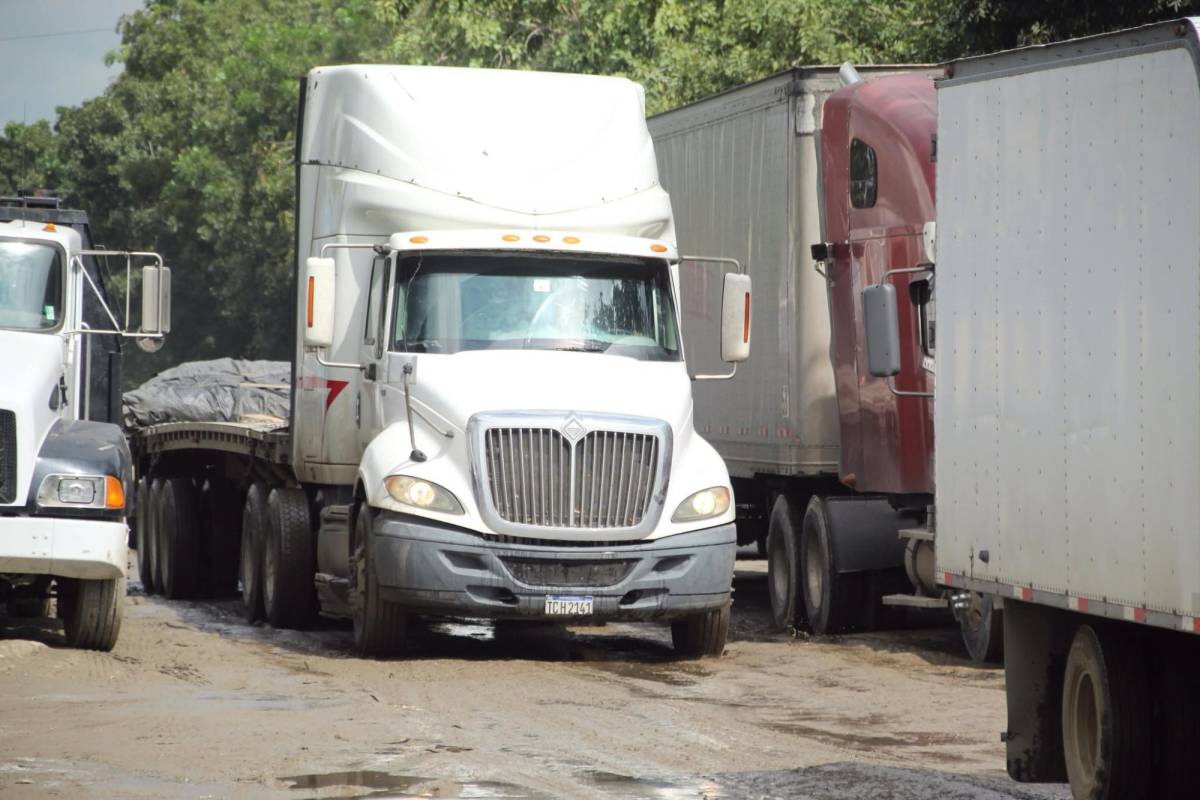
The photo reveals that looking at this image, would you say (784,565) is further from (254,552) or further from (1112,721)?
(1112,721)

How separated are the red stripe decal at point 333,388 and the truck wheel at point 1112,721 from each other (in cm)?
853

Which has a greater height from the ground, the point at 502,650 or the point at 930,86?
the point at 930,86

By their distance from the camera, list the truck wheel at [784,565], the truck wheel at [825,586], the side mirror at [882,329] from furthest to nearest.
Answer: the truck wheel at [784,565]
the truck wheel at [825,586]
the side mirror at [882,329]

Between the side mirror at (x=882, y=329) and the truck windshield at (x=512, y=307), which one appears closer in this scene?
the side mirror at (x=882, y=329)

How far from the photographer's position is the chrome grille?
14.3m

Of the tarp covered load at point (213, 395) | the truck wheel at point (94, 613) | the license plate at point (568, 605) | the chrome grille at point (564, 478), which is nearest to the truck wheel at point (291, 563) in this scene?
the truck wheel at point (94, 613)

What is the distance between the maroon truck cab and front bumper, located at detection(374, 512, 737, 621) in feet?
7.94

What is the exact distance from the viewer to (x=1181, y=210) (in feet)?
24.6

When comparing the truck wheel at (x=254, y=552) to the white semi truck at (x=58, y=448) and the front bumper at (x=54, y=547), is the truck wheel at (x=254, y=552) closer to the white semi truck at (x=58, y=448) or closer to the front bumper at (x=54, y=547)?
the white semi truck at (x=58, y=448)

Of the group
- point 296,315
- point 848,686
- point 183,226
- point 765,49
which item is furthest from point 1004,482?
point 183,226

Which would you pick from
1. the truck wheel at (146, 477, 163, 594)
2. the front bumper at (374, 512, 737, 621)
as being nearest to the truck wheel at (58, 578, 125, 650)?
the front bumper at (374, 512, 737, 621)

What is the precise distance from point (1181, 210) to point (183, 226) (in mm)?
60974

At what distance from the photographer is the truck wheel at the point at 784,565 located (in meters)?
18.1

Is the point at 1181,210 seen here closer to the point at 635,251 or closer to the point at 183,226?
the point at 635,251
